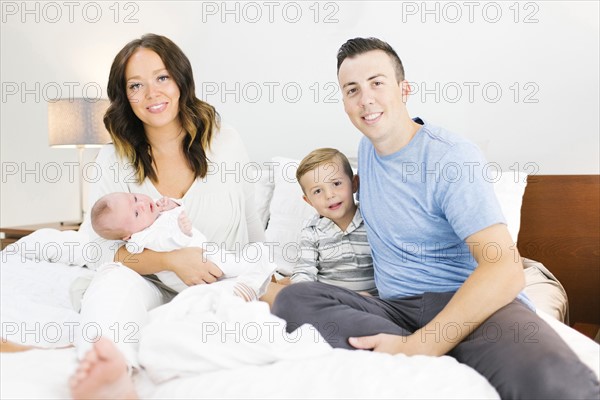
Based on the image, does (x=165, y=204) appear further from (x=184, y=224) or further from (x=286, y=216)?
(x=286, y=216)

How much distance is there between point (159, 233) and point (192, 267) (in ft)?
0.42

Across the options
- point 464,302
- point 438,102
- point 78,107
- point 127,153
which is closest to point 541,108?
point 438,102

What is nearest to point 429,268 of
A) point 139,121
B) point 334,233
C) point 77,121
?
point 334,233

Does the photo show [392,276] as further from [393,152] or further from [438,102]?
[438,102]

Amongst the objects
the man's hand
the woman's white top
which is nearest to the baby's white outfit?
the woman's white top

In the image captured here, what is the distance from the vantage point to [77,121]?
293 cm

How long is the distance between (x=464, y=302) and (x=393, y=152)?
1.42ft

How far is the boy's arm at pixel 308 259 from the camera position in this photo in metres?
1.70

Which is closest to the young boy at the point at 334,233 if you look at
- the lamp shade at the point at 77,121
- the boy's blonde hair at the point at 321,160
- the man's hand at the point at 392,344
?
the boy's blonde hair at the point at 321,160

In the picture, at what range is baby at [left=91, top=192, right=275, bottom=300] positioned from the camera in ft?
4.91

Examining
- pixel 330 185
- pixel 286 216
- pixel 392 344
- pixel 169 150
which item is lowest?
pixel 392 344

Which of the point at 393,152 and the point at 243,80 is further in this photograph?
the point at 243,80

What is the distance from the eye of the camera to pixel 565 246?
81.8 inches

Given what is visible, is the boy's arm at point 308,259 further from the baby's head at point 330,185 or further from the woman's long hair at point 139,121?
the woman's long hair at point 139,121
